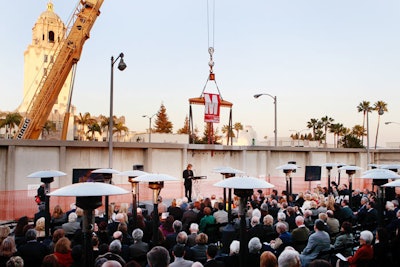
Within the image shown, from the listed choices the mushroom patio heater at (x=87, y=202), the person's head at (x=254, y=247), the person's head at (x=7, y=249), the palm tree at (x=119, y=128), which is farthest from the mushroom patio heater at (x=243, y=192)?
the palm tree at (x=119, y=128)

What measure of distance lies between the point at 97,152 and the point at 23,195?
5.01 meters

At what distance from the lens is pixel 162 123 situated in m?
121

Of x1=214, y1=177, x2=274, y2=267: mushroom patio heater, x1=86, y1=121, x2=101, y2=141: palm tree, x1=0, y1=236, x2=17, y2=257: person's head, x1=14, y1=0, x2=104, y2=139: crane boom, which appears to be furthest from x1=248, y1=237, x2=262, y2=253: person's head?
x1=86, y1=121, x2=101, y2=141: palm tree

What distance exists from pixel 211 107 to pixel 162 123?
306 feet

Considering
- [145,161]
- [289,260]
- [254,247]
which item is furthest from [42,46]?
[289,260]

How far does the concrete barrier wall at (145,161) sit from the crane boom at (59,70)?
4.89 metres

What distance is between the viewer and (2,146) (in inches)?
745

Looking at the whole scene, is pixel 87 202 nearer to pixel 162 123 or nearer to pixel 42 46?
pixel 42 46

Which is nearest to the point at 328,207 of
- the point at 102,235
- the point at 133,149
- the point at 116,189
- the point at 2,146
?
the point at 102,235

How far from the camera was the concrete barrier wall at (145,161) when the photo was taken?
18875 millimetres

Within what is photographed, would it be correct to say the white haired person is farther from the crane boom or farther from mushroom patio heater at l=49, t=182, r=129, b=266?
the crane boom

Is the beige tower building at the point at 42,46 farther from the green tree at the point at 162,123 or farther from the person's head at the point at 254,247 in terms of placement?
the person's head at the point at 254,247

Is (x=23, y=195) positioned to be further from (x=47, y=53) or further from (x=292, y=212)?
(x=47, y=53)

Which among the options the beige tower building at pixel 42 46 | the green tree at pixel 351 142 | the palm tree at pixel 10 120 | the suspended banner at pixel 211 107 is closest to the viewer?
the suspended banner at pixel 211 107
